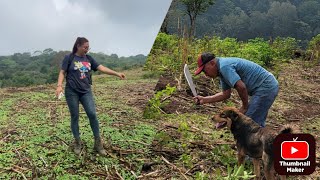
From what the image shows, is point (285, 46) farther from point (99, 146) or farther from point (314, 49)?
point (99, 146)

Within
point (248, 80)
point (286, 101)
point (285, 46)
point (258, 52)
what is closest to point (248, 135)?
point (248, 80)

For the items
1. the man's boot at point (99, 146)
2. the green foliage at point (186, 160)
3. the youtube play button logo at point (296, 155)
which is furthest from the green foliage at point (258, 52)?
the youtube play button logo at point (296, 155)

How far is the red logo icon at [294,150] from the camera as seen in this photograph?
216 cm

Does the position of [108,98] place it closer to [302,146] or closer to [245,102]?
[245,102]

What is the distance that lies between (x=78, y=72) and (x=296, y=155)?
6.62 ft

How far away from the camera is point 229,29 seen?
441 centimetres

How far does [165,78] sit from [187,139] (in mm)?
2653

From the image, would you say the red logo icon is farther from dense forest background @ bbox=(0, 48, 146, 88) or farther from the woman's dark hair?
dense forest background @ bbox=(0, 48, 146, 88)

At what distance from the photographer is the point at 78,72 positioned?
3627mm

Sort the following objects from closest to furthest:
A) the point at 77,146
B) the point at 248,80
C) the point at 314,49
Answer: the point at 248,80
the point at 77,146
the point at 314,49

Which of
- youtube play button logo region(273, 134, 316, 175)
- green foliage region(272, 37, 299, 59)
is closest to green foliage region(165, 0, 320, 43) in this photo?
youtube play button logo region(273, 134, 316, 175)

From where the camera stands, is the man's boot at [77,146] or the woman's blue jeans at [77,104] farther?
the man's boot at [77,146]

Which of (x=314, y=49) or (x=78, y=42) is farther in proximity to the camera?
(x=314, y=49)

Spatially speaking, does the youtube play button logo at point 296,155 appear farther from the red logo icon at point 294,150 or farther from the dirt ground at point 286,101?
the dirt ground at point 286,101
